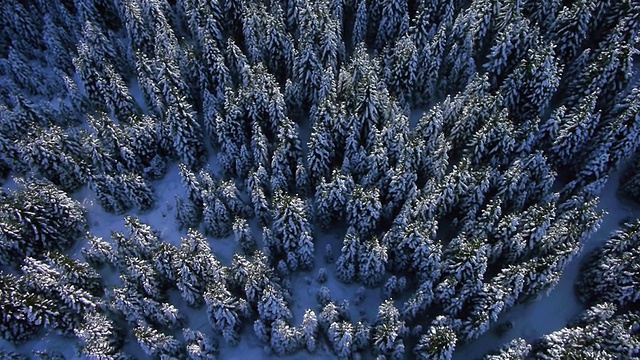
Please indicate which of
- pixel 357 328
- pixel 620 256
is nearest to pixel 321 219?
pixel 357 328

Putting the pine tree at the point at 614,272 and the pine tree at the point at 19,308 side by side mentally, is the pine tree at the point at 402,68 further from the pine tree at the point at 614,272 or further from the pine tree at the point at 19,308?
the pine tree at the point at 19,308

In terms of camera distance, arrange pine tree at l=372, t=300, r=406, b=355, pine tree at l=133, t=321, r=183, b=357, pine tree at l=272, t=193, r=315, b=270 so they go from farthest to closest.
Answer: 1. pine tree at l=272, t=193, r=315, b=270
2. pine tree at l=133, t=321, r=183, b=357
3. pine tree at l=372, t=300, r=406, b=355

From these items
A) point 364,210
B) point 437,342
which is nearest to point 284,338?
point 437,342

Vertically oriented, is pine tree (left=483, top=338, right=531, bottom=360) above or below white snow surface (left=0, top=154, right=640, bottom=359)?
below

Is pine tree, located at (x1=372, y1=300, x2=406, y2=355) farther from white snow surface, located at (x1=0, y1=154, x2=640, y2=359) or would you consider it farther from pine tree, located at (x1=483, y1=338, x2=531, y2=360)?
pine tree, located at (x1=483, y1=338, x2=531, y2=360)

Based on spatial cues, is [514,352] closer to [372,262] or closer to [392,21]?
[372,262]

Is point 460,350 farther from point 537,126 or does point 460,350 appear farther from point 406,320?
point 537,126

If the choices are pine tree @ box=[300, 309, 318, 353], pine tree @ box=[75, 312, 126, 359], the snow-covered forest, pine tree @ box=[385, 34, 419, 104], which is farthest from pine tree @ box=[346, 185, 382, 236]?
pine tree @ box=[75, 312, 126, 359]
